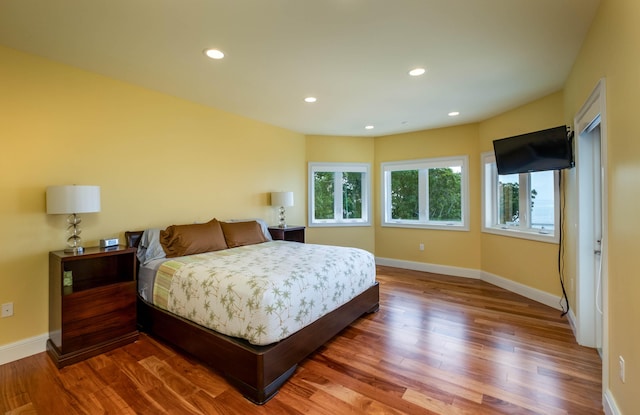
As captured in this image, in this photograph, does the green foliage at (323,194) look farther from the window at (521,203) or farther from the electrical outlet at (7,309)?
the electrical outlet at (7,309)

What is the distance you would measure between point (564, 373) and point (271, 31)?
3.38m

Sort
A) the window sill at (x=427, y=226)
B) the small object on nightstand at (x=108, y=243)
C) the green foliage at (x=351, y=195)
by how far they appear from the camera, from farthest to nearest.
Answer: the green foliage at (x=351, y=195) < the window sill at (x=427, y=226) < the small object on nightstand at (x=108, y=243)

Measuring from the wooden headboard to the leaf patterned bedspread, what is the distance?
1.83 feet

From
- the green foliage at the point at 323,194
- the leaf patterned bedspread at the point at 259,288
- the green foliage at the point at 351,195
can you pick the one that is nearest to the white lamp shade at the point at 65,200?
the leaf patterned bedspread at the point at 259,288

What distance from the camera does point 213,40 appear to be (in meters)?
2.30

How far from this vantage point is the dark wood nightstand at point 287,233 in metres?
4.55

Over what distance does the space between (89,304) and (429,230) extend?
4.88 metres

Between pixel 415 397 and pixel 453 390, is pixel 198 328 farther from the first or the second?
pixel 453 390

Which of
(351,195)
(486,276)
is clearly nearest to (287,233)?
(351,195)

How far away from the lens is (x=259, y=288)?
2.02m

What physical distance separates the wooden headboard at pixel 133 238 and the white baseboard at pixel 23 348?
99 cm

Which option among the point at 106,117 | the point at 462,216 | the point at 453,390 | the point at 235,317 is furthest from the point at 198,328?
the point at 462,216

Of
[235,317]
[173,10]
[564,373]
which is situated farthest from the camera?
[564,373]

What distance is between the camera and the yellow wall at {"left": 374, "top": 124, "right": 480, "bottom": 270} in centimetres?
489
